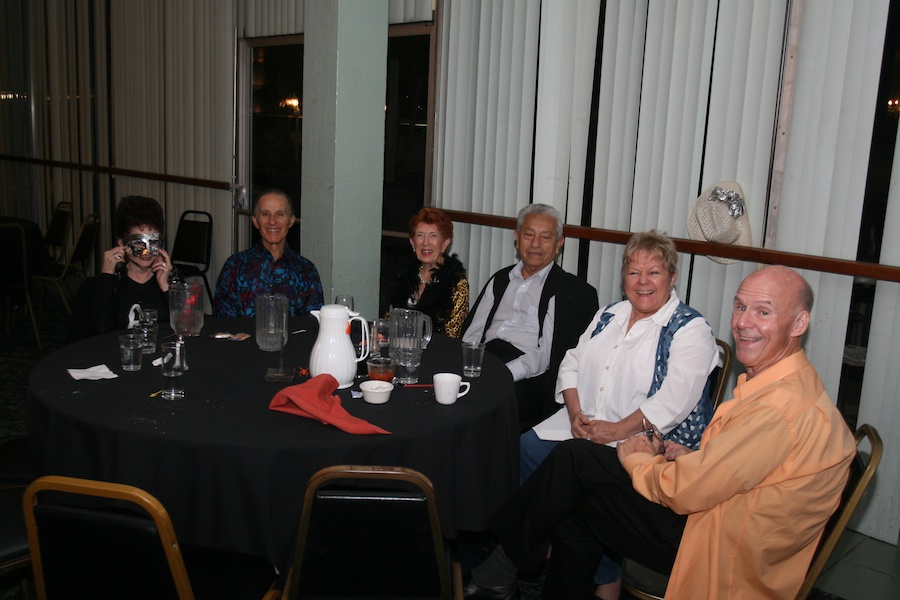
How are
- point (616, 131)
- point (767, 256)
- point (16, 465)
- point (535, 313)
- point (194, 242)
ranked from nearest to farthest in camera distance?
1. point (16, 465)
2. point (767, 256)
3. point (535, 313)
4. point (616, 131)
5. point (194, 242)

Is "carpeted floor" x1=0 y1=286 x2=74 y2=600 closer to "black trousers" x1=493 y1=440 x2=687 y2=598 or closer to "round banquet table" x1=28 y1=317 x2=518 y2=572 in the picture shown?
"round banquet table" x1=28 y1=317 x2=518 y2=572

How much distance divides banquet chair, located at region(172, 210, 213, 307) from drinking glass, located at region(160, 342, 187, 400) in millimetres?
4270

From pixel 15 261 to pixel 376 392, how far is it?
14.7 feet

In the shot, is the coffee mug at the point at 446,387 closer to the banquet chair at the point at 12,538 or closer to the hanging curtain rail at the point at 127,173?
the banquet chair at the point at 12,538

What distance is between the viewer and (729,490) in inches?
75.2

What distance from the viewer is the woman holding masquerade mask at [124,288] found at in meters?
3.16

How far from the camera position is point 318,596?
1832mm

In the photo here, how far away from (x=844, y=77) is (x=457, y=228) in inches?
98.5

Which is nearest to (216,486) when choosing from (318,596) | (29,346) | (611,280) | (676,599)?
(318,596)

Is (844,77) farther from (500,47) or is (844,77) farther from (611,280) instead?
(500,47)

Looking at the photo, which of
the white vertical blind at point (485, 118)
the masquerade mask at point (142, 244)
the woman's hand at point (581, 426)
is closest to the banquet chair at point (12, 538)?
the masquerade mask at point (142, 244)

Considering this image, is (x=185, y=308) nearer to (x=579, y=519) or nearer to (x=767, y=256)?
(x=579, y=519)

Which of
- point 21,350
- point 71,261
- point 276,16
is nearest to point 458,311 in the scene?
point 276,16

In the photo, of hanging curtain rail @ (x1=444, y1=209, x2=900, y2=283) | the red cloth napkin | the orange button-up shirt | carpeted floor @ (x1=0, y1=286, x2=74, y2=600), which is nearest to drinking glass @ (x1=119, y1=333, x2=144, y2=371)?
the red cloth napkin
